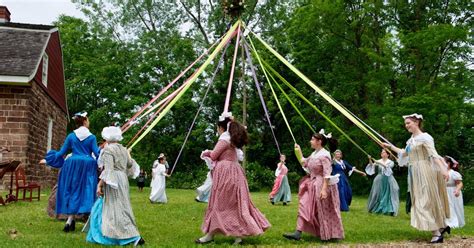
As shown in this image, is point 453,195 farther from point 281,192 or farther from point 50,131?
point 50,131

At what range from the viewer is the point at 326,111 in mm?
24469

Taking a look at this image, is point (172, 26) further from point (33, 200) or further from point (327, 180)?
point (327, 180)

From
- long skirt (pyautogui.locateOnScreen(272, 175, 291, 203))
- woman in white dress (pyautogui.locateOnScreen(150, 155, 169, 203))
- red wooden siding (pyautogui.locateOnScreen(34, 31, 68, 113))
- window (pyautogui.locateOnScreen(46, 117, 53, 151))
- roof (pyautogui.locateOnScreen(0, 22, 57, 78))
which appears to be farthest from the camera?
window (pyautogui.locateOnScreen(46, 117, 53, 151))

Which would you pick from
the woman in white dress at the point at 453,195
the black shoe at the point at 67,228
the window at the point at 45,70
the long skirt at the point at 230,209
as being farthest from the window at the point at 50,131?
the woman in white dress at the point at 453,195

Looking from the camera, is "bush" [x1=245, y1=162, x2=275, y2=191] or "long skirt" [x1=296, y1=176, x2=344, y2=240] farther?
"bush" [x1=245, y1=162, x2=275, y2=191]

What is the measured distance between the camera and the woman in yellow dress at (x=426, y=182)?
6562 millimetres

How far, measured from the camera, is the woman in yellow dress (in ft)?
21.5

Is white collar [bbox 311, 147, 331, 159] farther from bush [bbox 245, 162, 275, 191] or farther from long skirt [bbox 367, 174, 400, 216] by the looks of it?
bush [bbox 245, 162, 275, 191]

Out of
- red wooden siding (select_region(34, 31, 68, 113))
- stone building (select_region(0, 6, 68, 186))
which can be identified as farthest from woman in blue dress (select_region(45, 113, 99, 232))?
red wooden siding (select_region(34, 31, 68, 113))

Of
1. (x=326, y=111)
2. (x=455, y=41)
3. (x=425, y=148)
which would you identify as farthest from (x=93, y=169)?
(x=326, y=111)

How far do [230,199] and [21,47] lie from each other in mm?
12280

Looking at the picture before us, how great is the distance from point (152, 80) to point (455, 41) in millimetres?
16724

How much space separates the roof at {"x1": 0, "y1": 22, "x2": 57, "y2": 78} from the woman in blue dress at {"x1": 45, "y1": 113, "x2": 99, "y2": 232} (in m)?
8.17

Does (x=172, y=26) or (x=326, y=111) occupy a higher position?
(x=172, y=26)
